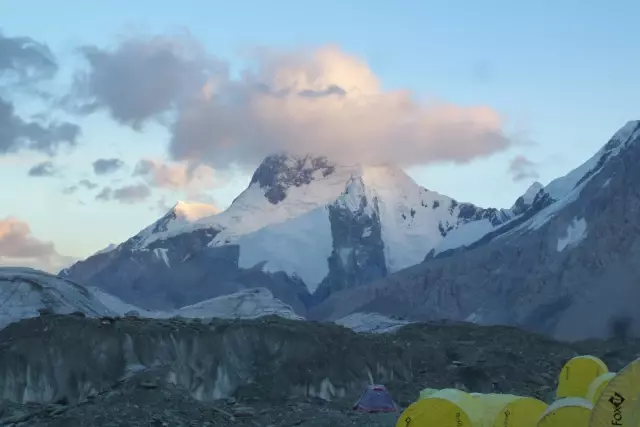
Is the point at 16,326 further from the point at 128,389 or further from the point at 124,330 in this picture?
the point at 128,389

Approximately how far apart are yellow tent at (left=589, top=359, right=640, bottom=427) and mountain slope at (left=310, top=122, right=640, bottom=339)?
10288cm

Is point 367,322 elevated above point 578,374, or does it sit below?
above

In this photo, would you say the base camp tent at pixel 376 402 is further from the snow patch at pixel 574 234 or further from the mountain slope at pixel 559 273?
the snow patch at pixel 574 234

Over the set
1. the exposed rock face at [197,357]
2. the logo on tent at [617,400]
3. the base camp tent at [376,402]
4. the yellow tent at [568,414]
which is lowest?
the base camp tent at [376,402]

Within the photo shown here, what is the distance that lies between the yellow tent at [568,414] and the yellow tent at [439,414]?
2584mm

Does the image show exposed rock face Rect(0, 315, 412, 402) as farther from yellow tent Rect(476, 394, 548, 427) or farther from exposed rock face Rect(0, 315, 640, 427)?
yellow tent Rect(476, 394, 548, 427)

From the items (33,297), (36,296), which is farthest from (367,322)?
(33,297)

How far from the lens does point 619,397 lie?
16297mm

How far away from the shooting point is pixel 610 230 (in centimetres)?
15550

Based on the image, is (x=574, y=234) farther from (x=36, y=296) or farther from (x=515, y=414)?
(x=515, y=414)

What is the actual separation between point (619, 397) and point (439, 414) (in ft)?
20.8

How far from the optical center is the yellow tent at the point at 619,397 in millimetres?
16172

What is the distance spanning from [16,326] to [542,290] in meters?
119

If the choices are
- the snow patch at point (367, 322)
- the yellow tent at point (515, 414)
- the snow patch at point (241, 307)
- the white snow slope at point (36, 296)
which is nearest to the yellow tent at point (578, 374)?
the yellow tent at point (515, 414)
